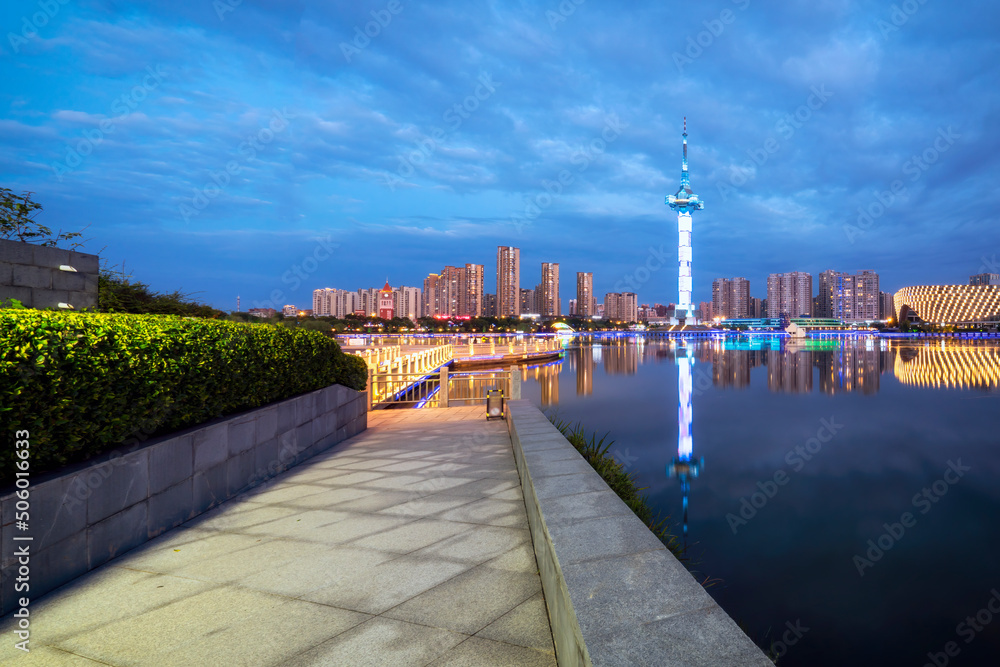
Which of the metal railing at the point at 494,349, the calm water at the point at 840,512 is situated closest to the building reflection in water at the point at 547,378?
the calm water at the point at 840,512

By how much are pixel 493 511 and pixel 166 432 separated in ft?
11.5

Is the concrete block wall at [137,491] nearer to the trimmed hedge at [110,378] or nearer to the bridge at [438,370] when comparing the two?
the trimmed hedge at [110,378]

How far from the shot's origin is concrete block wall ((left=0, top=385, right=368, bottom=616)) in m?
3.38

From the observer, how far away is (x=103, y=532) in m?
3.92

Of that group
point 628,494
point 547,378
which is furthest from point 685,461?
point 547,378

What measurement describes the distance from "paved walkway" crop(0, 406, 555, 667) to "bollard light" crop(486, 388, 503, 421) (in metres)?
5.50

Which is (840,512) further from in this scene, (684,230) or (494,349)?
(684,230)

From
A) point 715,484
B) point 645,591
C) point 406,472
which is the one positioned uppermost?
point 645,591

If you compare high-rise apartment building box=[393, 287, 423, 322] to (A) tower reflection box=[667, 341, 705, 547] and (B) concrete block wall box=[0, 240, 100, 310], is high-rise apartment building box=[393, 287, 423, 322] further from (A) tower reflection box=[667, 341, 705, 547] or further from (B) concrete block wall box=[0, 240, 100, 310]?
(B) concrete block wall box=[0, 240, 100, 310]

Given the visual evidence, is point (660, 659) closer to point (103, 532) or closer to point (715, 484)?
point (103, 532)

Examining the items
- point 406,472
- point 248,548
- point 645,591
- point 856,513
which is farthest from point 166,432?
point 856,513

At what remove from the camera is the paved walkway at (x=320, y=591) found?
9.23ft

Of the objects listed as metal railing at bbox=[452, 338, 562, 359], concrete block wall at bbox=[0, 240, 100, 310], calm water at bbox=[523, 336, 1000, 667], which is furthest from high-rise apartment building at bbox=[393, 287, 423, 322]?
concrete block wall at bbox=[0, 240, 100, 310]

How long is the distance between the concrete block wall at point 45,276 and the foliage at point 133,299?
87 cm
